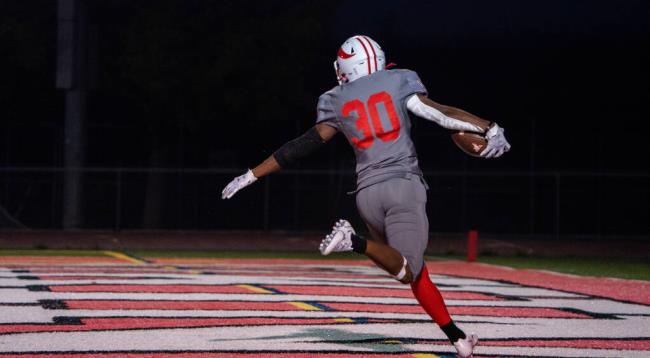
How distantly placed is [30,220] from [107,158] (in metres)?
3.81

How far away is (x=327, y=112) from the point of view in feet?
26.9

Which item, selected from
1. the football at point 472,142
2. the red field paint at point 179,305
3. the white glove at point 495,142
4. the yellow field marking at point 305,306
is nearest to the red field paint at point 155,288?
the red field paint at point 179,305

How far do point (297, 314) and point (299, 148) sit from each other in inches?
123

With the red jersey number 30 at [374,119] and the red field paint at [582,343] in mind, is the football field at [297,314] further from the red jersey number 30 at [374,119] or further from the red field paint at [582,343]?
the red jersey number 30 at [374,119]

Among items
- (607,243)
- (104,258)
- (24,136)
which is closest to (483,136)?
(104,258)

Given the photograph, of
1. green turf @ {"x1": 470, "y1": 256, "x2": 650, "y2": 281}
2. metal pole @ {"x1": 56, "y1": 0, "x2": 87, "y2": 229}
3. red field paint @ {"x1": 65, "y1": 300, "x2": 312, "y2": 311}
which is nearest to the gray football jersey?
red field paint @ {"x1": 65, "y1": 300, "x2": 312, "y2": 311}

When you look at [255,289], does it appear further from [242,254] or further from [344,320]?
[242,254]

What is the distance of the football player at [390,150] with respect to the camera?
7.81 m

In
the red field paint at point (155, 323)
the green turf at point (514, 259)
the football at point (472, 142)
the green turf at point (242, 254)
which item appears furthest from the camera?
the green turf at point (242, 254)

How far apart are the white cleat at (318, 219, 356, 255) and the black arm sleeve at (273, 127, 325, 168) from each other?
0.86m

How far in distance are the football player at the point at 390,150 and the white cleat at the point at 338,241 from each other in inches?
8.4

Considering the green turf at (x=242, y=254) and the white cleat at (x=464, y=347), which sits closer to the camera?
the white cleat at (x=464, y=347)

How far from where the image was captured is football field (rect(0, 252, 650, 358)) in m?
8.87

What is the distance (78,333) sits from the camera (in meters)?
9.52
